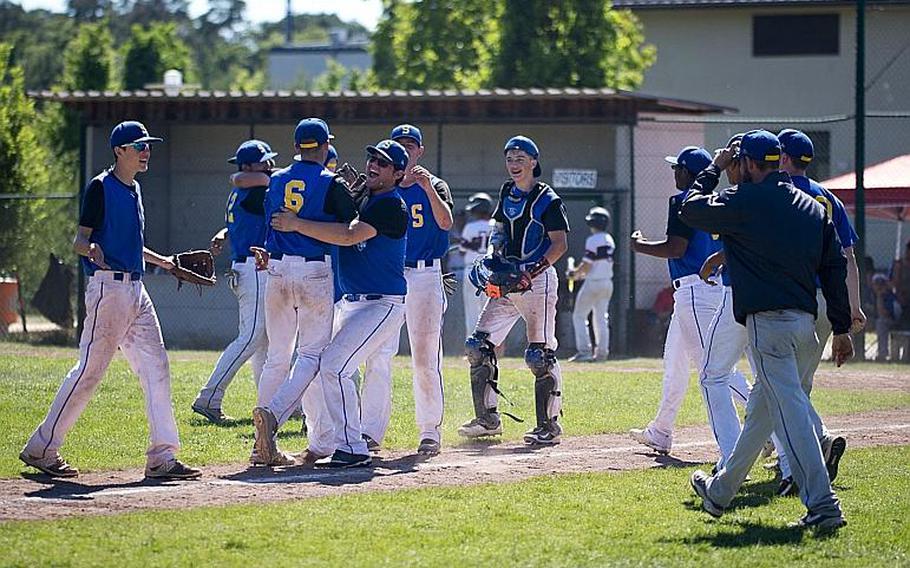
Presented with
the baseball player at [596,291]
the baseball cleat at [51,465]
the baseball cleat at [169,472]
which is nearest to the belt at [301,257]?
the baseball cleat at [169,472]

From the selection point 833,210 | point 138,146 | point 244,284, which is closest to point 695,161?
point 833,210

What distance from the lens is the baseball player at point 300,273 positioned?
9.30 metres

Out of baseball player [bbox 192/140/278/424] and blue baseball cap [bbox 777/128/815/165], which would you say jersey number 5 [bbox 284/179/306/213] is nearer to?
baseball player [bbox 192/140/278/424]

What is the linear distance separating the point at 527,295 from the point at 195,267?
2525 mm

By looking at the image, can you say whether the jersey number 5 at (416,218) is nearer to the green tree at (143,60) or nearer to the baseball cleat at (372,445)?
the baseball cleat at (372,445)

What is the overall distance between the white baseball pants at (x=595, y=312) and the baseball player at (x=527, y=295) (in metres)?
8.24

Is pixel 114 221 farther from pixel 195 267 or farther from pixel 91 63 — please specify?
pixel 91 63

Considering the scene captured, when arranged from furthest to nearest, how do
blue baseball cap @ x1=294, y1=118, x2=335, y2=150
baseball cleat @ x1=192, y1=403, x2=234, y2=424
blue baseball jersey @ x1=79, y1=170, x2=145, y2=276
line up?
baseball cleat @ x1=192, y1=403, x2=234, y2=424 < blue baseball cap @ x1=294, y1=118, x2=335, y2=150 < blue baseball jersey @ x1=79, y1=170, x2=145, y2=276

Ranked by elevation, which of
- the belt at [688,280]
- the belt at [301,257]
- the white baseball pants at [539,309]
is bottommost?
the white baseball pants at [539,309]

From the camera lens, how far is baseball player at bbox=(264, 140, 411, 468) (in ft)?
30.8

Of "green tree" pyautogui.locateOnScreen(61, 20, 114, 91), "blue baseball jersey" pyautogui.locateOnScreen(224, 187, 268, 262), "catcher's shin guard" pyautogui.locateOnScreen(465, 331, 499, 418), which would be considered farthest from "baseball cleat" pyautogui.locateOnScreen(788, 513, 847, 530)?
"green tree" pyautogui.locateOnScreen(61, 20, 114, 91)

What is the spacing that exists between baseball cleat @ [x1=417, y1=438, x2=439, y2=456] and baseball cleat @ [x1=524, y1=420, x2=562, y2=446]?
2.65ft

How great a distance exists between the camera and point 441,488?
875 cm

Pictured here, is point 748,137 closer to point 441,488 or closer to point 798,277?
point 798,277
